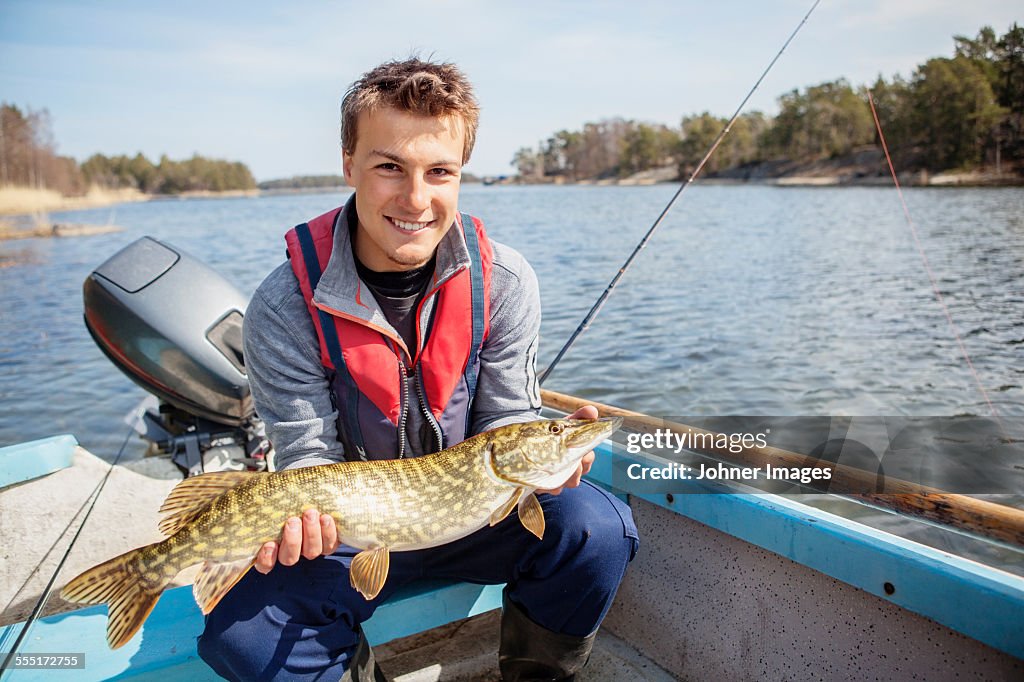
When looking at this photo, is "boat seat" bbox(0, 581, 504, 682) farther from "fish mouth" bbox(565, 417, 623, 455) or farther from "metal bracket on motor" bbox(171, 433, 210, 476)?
"metal bracket on motor" bbox(171, 433, 210, 476)

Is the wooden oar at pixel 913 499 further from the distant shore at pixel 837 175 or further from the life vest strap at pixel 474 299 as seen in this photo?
the distant shore at pixel 837 175

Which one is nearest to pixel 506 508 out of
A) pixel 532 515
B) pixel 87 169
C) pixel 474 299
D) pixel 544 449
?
pixel 532 515

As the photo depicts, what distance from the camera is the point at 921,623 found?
1.90 m

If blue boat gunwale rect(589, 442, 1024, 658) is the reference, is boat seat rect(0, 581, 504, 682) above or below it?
below

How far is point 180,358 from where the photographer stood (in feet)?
11.9

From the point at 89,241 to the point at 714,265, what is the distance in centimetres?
3044

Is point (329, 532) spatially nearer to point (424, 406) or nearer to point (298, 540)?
point (298, 540)

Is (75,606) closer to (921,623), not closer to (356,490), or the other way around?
(356,490)

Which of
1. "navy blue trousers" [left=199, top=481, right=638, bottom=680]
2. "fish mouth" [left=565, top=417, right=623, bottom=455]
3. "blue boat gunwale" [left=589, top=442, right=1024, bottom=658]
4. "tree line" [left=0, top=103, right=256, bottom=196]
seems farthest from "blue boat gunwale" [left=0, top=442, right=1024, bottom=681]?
"tree line" [left=0, top=103, right=256, bottom=196]

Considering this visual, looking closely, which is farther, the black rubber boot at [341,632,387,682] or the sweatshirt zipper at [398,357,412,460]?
the sweatshirt zipper at [398,357,412,460]

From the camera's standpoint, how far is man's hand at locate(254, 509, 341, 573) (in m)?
1.89

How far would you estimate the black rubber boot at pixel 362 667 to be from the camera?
2.03 metres

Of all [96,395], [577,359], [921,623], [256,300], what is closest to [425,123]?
[256,300]

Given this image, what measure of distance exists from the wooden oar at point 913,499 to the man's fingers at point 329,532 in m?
1.50
